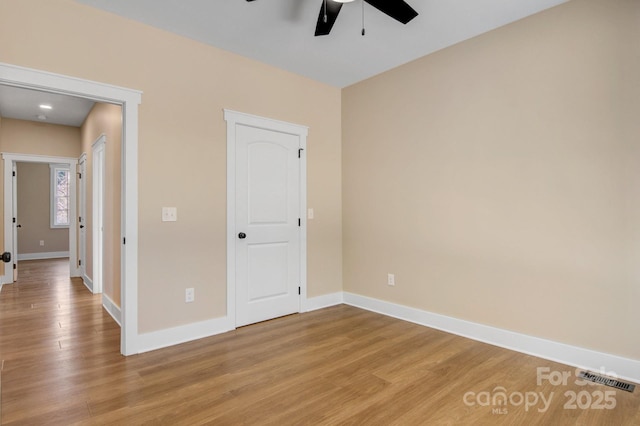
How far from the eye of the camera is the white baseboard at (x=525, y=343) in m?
2.40

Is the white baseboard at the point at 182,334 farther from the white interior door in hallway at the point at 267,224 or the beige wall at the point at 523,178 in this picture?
the beige wall at the point at 523,178

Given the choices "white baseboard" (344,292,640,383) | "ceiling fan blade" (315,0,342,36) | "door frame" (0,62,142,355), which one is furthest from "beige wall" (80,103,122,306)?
"white baseboard" (344,292,640,383)

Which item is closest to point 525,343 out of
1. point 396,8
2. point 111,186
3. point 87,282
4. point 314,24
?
point 396,8

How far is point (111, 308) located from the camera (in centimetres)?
396

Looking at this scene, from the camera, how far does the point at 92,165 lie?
16.5 ft

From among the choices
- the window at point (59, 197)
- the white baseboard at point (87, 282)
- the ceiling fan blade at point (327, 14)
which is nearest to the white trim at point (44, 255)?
the window at point (59, 197)

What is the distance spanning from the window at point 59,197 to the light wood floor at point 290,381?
617 cm

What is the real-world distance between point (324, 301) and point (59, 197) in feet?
27.1

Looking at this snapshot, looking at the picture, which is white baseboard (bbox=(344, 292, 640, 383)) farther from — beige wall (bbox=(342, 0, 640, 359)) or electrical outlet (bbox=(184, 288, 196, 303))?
electrical outlet (bbox=(184, 288, 196, 303))

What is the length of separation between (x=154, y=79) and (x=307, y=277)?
2600mm

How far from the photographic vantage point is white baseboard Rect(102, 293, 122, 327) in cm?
367

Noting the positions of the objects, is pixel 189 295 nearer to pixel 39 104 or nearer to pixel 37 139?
pixel 39 104

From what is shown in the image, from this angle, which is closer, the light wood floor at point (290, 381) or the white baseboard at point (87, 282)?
the light wood floor at point (290, 381)

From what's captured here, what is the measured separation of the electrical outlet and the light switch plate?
0.67 metres
